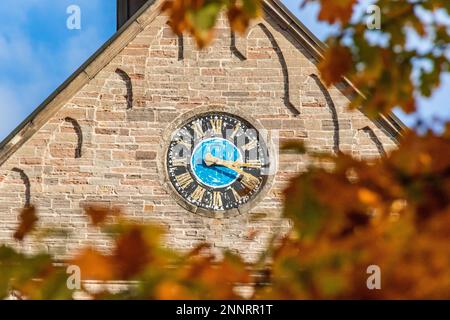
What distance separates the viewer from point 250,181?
17.6 m

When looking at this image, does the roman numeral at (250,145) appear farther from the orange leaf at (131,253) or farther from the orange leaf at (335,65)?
the orange leaf at (131,253)

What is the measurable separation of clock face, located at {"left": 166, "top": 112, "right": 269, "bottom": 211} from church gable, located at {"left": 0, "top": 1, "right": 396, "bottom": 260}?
0.13m

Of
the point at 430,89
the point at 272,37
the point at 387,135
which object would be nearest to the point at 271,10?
the point at 272,37

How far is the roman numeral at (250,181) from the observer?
1755cm

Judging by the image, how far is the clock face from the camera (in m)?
17.5

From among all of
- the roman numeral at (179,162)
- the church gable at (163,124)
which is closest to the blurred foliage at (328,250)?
the church gable at (163,124)

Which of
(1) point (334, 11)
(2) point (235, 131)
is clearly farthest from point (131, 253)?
(2) point (235, 131)

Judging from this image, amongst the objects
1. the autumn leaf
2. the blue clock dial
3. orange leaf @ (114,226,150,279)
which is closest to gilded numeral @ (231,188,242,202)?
the blue clock dial

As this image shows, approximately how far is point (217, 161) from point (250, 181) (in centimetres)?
54

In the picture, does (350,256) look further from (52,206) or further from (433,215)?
(52,206)

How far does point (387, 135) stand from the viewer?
1808 cm

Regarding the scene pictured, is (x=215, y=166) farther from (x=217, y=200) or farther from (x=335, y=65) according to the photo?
(x=335, y=65)

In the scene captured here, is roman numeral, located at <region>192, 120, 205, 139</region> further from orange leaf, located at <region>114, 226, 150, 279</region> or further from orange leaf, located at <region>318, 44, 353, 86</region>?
orange leaf, located at <region>114, 226, 150, 279</region>

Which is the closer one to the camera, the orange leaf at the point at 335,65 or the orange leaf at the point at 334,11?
the orange leaf at the point at 335,65
